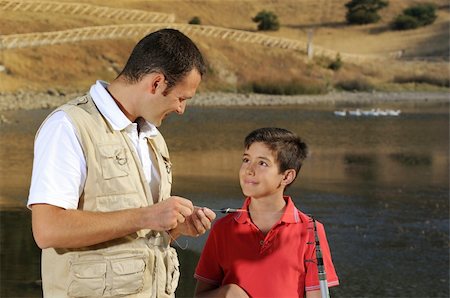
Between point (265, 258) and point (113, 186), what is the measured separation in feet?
2.10

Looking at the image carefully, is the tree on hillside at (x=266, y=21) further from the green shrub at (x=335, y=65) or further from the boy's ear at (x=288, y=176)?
the boy's ear at (x=288, y=176)

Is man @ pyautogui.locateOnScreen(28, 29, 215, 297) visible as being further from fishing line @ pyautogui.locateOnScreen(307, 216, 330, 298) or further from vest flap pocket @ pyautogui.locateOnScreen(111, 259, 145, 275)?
fishing line @ pyautogui.locateOnScreen(307, 216, 330, 298)

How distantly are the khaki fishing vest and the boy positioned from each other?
0.44 meters

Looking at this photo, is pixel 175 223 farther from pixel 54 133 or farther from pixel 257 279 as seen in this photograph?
pixel 257 279

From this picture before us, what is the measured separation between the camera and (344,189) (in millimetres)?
13695

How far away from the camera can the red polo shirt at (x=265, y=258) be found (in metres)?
3.16

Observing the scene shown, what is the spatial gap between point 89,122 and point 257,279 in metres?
0.75

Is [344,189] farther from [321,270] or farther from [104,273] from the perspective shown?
[104,273]

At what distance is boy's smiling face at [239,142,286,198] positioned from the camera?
328 cm

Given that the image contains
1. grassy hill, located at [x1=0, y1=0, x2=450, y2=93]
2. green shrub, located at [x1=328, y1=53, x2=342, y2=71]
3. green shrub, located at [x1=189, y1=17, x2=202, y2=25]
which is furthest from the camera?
green shrub, located at [x1=189, y1=17, x2=202, y2=25]

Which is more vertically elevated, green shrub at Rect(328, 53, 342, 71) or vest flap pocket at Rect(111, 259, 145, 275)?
green shrub at Rect(328, 53, 342, 71)

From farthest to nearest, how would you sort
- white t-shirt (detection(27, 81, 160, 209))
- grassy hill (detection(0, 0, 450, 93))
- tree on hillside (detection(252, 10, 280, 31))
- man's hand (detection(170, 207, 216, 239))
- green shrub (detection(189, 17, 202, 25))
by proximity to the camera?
tree on hillside (detection(252, 10, 280, 31))
green shrub (detection(189, 17, 202, 25))
grassy hill (detection(0, 0, 450, 93))
man's hand (detection(170, 207, 216, 239))
white t-shirt (detection(27, 81, 160, 209))

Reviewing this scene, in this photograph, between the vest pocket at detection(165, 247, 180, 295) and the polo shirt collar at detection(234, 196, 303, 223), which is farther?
the polo shirt collar at detection(234, 196, 303, 223)

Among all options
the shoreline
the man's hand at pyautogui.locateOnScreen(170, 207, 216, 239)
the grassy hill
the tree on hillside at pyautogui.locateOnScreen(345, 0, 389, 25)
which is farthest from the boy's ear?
the tree on hillside at pyautogui.locateOnScreen(345, 0, 389, 25)
